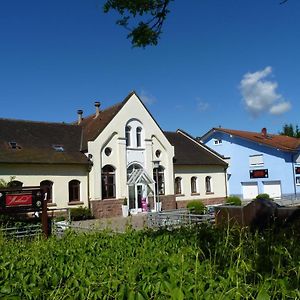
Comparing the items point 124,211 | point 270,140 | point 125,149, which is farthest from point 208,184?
point 270,140

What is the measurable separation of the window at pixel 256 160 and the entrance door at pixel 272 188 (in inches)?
80.5

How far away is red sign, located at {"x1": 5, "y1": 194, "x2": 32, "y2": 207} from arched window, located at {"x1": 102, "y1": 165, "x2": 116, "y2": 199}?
14395 mm

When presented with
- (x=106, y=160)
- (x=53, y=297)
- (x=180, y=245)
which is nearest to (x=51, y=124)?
(x=106, y=160)

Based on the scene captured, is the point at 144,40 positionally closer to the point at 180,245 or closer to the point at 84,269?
the point at 180,245

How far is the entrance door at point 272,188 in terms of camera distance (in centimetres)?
4022

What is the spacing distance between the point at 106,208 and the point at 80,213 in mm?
2316

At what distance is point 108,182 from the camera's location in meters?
29.0

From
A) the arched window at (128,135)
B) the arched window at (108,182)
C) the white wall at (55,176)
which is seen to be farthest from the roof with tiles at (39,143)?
the arched window at (128,135)

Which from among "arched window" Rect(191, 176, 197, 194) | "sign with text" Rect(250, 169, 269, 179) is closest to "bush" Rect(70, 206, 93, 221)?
"arched window" Rect(191, 176, 197, 194)

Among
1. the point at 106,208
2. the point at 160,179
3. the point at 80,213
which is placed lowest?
the point at 80,213

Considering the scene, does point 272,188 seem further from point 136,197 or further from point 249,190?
point 136,197

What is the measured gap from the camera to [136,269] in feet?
12.7

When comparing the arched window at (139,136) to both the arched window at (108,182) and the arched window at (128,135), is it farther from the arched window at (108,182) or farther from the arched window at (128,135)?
the arched window at (108,182)

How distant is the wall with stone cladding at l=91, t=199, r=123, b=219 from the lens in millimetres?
27734
